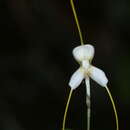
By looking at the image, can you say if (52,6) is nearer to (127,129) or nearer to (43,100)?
(43,100)

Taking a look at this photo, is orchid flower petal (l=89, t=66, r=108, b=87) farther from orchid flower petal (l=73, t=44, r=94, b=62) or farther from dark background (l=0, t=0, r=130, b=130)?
dark background (l=0, t=0, r=130, b=130)

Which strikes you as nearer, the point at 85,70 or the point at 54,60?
the point at 85,70

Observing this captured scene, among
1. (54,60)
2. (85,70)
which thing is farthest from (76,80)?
(54,60)

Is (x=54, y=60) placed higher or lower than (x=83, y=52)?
higher

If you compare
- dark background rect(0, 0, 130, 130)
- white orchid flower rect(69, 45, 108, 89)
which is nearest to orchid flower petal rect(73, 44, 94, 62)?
white orchid flower rect(69, 45, 108, 89)

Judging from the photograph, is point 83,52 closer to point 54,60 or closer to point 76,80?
point 76,80

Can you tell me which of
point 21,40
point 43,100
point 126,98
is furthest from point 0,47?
point 126,98

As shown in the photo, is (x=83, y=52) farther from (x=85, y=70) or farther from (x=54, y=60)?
(x=54, y=60)
